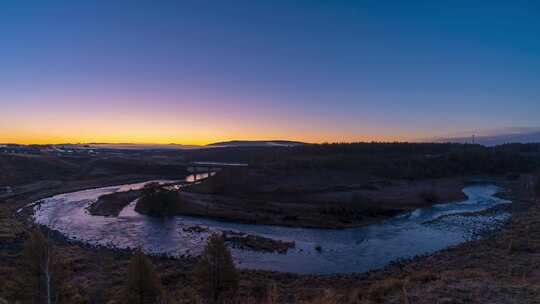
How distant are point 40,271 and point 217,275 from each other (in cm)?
819

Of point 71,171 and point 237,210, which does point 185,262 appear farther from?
point 71,171

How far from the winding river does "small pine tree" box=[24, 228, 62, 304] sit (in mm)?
15430

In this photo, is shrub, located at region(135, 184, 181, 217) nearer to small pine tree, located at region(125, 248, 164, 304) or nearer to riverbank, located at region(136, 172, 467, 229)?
riverbank, located at region(136, 172, 467, 229)

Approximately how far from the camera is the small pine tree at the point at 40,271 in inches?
624

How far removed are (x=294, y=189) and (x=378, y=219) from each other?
28537mm

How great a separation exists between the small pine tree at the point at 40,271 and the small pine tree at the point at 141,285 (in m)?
2.91

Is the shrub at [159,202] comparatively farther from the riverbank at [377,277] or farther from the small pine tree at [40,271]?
the small pine tree at [40,271]

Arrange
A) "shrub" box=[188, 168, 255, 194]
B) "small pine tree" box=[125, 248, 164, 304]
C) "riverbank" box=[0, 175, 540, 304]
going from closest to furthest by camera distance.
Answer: "riverbank" box=[0, 175, 540, 304], "small pine tree" box=[125, 248, 164, 304], "shrub" box=[188, 168, 255, 194]

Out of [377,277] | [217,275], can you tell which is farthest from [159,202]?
[377,277]

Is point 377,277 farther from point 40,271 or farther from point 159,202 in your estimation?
point 159,202

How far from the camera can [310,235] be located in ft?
135

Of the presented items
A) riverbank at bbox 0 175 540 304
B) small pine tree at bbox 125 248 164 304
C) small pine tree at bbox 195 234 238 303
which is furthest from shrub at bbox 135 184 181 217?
small pine tree at bbox 125 248 164 304

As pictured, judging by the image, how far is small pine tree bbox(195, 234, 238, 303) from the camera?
748 inches

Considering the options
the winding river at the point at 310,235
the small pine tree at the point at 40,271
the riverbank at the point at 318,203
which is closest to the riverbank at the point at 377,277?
the small pine tree at the point at 40,271
